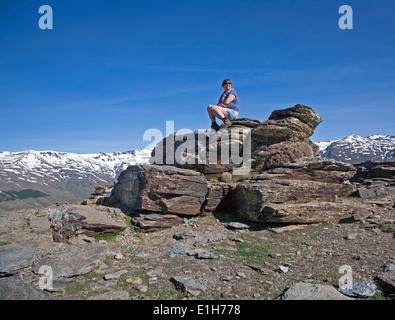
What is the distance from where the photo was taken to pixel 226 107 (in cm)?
2134

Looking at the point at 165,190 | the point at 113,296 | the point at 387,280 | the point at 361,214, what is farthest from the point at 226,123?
the point at 113,296

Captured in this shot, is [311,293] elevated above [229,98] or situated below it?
below

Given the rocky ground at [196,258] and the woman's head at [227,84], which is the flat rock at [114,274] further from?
the woman's head at [227,84]

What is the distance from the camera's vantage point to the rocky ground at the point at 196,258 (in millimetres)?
8883

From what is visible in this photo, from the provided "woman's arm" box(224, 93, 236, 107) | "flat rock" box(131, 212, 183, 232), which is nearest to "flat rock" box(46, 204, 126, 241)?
"flat rock" box(131, 212, 183, 232)

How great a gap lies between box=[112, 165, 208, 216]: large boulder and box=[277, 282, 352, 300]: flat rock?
30.8 ft

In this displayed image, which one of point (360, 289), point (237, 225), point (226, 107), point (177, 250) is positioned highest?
point (226, 107)

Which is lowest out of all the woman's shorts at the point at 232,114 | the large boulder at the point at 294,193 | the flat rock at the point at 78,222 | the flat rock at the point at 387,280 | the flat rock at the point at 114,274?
the flat rock at the point at 114,274

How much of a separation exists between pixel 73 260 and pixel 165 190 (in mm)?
6776

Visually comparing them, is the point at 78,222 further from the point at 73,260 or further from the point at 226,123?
the point at 226,123

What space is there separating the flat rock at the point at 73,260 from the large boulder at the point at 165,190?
4551 mm

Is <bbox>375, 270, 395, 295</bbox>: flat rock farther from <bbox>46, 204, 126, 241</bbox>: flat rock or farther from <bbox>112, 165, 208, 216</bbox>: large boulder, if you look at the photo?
<bbox>46, 204, 126, 241</bbox>: flat rock

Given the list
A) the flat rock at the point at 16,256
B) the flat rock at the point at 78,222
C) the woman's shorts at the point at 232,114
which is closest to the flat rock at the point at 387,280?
the flat rock at the point at 78,222

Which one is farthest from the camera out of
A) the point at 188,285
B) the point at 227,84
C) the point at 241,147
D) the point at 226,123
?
the point at 226,123
